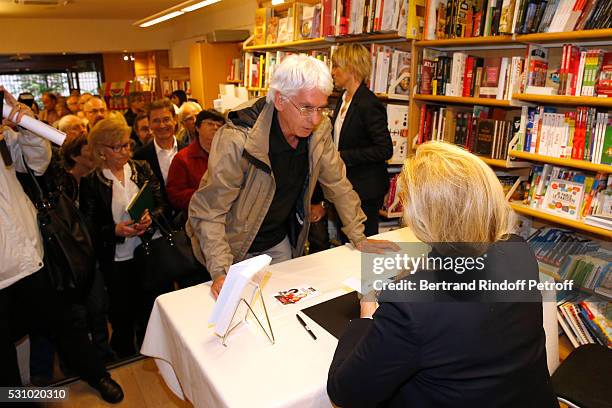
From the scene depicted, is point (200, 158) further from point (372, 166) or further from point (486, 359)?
point (486, 359)

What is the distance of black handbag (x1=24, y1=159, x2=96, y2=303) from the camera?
2014 millimetres

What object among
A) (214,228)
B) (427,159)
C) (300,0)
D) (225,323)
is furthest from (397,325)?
(300,0)

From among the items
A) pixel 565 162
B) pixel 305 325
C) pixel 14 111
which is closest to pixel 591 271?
pixel 565 162

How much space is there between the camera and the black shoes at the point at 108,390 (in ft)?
7.26

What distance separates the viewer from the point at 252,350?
1.32 meters

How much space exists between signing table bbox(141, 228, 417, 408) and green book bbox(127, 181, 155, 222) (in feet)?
2.50

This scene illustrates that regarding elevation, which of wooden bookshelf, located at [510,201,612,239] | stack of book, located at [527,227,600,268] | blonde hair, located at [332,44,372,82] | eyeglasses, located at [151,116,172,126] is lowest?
stack of book, located at [527,227,600,268]

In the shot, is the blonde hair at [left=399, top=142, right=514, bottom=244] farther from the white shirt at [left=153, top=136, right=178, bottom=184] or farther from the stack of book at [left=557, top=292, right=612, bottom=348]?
the white shirt at [left=153, top=136, right=178, bottom=184]

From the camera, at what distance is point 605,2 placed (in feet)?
6.72

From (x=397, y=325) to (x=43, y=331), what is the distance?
1.86 m

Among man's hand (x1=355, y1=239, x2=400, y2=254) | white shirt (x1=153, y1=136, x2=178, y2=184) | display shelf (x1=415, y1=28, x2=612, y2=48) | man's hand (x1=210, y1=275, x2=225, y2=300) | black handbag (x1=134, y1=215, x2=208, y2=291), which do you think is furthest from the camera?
white shirt (x1=153, y1=136, x2=178, y2=184)

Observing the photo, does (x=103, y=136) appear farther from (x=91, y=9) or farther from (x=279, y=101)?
(x=91, y=9)

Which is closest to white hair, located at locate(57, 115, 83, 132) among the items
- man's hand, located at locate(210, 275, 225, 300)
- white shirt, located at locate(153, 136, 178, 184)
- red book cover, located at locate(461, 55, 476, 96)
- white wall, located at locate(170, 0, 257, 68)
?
white shirt, located at locate(153, 136, 178, 184)

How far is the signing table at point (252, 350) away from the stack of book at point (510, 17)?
1.66 metres
